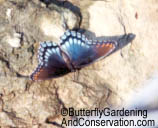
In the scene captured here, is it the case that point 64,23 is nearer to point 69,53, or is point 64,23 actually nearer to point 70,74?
point 69,53

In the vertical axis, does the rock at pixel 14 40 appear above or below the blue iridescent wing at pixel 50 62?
above

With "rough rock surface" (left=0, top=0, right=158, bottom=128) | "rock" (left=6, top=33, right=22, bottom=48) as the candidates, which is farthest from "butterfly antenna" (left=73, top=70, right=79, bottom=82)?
"rock" (left=6, top=33, right=22, bottom=48)

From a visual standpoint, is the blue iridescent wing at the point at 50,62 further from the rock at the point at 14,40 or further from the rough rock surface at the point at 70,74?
the rock at the point at 14,40

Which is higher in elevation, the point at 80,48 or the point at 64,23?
the point at 64,23

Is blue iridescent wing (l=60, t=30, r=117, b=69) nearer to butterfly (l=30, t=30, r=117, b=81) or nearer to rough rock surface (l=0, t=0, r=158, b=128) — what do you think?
butterfly (l=30, t=30, r=117, b=81)

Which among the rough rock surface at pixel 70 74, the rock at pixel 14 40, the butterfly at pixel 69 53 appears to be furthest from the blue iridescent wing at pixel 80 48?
the rock at pixel 14 40

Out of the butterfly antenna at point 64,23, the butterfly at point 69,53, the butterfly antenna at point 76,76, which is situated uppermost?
the butterfly antenna at point 64,23

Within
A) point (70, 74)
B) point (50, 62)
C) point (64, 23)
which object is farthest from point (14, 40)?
point (70, 74)

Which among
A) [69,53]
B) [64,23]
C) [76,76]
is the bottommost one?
[76,76]
